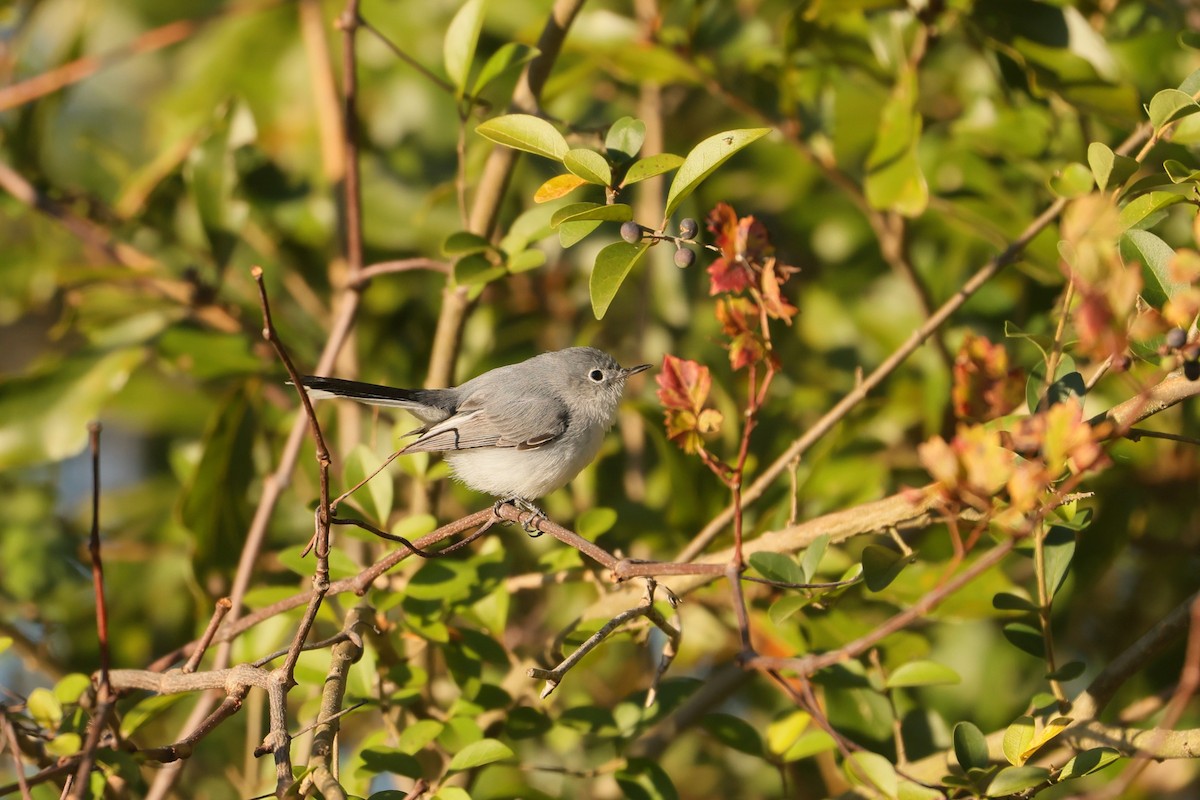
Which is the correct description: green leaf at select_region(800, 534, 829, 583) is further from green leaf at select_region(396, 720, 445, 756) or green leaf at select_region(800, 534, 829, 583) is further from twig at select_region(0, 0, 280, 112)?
twig at select_region(0, 0, 280, 112)

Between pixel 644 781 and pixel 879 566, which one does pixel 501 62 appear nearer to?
pixel 879 566

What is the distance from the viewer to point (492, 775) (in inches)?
110

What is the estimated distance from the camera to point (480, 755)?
2.02 metres

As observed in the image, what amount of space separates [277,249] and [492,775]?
1.96m

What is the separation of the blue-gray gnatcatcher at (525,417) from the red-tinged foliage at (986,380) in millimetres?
1123

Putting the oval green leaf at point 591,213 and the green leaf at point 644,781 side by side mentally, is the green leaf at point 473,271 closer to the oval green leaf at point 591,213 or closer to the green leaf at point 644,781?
the oval green leaf at point 591,213

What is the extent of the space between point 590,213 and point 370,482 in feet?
3.16

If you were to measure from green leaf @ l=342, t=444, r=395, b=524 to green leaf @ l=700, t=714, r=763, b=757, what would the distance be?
901 mm

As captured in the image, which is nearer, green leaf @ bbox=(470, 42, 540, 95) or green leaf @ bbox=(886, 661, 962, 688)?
green leaf @ bbox=(886, 661, 962, 688)

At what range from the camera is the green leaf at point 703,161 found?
1841 millimetres

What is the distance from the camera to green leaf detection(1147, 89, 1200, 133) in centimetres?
195

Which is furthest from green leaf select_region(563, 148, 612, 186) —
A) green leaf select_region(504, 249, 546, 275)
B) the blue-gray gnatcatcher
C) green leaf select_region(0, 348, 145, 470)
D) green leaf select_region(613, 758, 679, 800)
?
green leaf select_region(0, 348, 145, 470)

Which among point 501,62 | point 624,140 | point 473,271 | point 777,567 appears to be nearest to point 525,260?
point 473,271

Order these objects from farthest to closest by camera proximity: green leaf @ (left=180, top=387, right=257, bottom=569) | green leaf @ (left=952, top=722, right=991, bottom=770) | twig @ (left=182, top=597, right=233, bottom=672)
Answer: green leaf @ (left=180, top=387, right=257, bottom=569) < green leaf @ (left=952, top=722, right=991, bottom=770) < twig @ (left=182, top=597, right=233, bottom=672)
